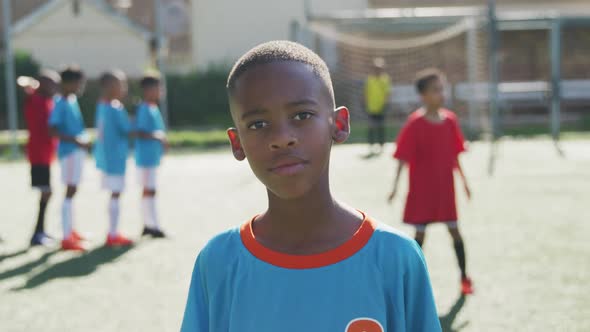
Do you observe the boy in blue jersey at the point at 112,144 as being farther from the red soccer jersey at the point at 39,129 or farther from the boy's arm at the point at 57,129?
the red soccer jersey at the point at 39,129

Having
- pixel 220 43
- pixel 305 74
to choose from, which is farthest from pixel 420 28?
pixel 305 74

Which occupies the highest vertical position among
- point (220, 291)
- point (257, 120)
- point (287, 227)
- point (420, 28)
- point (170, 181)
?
point (420, 28)

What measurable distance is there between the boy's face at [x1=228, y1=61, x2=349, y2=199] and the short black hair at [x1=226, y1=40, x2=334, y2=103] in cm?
2

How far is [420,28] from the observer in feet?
84.2

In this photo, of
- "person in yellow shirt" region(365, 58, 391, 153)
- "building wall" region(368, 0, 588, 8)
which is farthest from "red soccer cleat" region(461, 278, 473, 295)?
"building wall" region(368, 0, 588, 8)

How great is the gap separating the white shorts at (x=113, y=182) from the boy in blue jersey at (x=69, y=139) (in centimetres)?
26

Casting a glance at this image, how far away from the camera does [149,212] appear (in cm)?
824

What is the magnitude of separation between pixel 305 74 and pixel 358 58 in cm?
2228

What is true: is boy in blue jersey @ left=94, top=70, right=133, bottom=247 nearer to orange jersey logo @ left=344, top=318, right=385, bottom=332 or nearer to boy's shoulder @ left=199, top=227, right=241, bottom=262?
boy's shoulder @ left=199, top=227, right=241, bottom=262

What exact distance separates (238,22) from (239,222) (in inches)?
1000

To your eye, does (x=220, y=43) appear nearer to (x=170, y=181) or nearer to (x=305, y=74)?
(x=170, y=181)

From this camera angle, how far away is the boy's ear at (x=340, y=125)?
2.12 m

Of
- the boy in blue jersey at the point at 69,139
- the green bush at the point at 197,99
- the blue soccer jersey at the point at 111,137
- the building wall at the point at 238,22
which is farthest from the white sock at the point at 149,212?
the building wall at the point at 238,22

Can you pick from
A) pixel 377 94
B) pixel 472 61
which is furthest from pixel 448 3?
pixel 377 94
